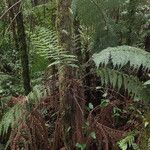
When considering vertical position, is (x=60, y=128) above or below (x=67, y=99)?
below

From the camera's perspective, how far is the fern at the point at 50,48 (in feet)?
11.6

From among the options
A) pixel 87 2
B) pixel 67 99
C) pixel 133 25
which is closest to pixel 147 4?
pixel 133 25

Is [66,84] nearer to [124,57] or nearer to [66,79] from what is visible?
[66,79]

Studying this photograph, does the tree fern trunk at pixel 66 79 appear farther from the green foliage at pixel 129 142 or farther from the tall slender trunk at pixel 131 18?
the tall slender trunk at pixel 131 18

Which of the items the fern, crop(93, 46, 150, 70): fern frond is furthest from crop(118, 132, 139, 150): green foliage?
the fern

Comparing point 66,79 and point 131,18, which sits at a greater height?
point 131,18

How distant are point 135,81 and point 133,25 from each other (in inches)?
59.9

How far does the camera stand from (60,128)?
11.6 ft

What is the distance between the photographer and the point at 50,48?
3.57 metres

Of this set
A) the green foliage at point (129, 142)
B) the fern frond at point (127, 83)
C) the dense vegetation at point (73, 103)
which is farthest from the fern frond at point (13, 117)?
the green foliage at point (129, 142)

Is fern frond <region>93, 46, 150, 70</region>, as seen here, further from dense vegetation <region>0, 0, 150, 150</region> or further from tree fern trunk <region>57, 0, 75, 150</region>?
tree fern trunk <region>57, 0, 75, 150</region>

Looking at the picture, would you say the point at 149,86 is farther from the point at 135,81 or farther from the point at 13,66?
the point at 13,66

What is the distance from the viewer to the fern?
139 inches

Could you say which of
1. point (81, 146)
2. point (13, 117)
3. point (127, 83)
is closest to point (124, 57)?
point (127, 83)
